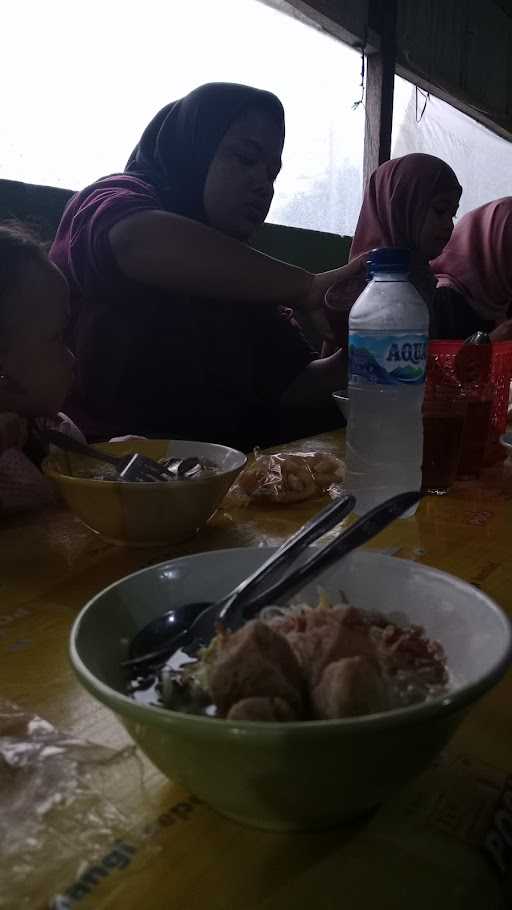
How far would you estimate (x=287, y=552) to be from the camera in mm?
474

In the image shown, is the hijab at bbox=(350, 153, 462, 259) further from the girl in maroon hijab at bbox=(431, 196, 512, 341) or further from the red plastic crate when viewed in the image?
the red plastic crate

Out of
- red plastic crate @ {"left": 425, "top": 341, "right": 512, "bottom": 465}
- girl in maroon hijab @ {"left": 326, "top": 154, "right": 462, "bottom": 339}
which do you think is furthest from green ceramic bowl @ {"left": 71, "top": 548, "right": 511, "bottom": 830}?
girl in maroon hijab @ {"left": 326, "top": 154, "right": 462, "bottom": 339}

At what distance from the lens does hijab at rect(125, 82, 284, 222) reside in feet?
5.07

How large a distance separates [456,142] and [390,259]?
405cm

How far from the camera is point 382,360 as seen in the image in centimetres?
83

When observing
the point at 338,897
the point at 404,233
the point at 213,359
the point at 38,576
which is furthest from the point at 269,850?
the point at 404,233

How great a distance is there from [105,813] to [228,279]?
1.27m

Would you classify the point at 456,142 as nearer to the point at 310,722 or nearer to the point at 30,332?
the point at 30,332

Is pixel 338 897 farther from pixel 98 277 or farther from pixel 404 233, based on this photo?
pixel 404 233

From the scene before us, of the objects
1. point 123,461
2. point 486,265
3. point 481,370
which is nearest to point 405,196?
point 486,265

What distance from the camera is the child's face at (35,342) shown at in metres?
1.02

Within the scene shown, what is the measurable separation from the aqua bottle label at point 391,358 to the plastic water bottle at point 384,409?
0.01 metres

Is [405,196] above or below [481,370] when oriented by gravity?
above

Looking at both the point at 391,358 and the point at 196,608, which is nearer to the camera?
the point at 196,608
